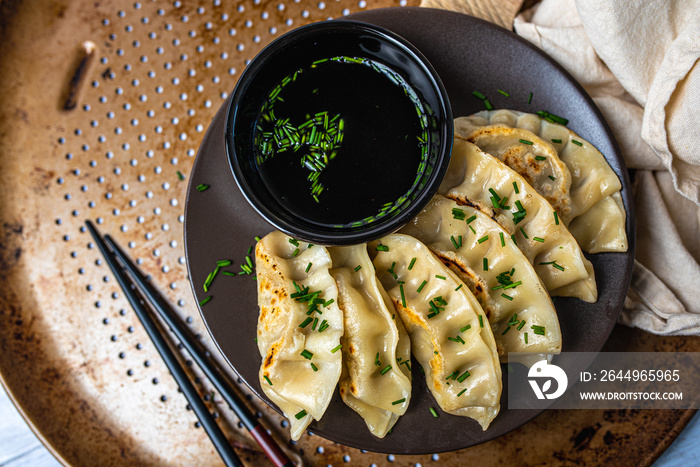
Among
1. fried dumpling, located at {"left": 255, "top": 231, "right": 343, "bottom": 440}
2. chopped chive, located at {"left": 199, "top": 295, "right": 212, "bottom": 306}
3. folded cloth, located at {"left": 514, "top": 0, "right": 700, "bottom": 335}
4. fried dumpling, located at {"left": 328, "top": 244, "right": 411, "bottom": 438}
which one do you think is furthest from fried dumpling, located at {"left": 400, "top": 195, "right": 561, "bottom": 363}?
chopped chive, located at {"left": 199, "top": 295, "right": 212, "bottom": 306}

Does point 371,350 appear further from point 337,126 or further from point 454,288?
point 337,126

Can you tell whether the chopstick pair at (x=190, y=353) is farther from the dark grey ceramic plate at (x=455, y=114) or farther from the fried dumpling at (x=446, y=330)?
the fried dumpling at (x=446, y=330)

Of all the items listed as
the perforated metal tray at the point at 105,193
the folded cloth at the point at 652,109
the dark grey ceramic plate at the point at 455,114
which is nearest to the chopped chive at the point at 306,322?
the dark grey ceramic plate at the point at 455,114

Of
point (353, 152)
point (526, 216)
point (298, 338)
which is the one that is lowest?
point (298, 338)

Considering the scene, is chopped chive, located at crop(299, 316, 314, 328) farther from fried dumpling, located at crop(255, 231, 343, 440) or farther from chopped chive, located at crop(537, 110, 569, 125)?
chopped chive, located at crop(537, 110, 569, 125)

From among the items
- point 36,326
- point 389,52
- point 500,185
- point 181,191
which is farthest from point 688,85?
point 36,326

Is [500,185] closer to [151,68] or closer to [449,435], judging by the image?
[449,435]

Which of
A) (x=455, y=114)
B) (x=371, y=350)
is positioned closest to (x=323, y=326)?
(x=371, y=350)
